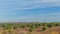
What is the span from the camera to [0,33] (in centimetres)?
3097

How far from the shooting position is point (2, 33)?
31094mm

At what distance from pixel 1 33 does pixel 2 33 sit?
0.16 metres

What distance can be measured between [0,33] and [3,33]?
0.57 meters

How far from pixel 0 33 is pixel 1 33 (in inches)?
6.3

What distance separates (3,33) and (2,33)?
11.5 inches

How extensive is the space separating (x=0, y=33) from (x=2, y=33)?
32 cm

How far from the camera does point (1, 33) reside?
31.0 m

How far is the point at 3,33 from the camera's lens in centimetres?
3136
